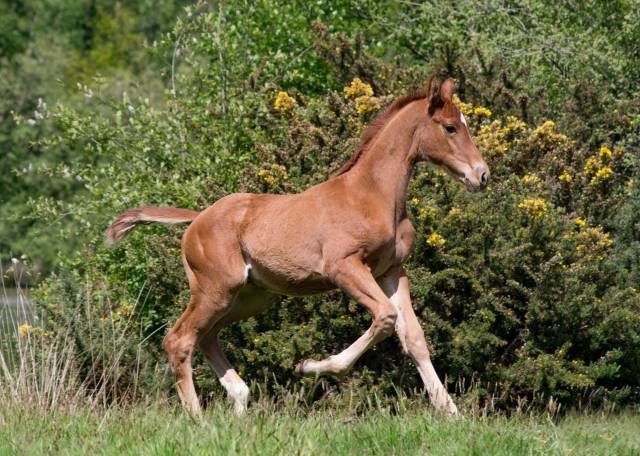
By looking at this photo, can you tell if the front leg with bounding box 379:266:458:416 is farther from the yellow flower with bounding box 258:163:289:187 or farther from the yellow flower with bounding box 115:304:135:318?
the yellow flower with bounding box 115:304:135:318

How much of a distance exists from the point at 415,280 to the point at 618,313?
74.0 inches

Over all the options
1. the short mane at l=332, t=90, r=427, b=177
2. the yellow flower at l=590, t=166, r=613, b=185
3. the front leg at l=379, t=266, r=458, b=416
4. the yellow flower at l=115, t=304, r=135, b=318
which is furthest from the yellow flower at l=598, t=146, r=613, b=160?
the yellow flower at l=115, t=304, r=135, b=318

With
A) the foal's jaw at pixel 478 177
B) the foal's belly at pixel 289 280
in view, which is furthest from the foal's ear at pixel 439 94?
the foal's belly at pixel 289 280

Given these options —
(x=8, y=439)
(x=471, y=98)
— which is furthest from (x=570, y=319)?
(x=8, y=439)

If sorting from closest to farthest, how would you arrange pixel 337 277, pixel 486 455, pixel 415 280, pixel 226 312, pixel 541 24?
pixel 486 455 < pixel 337 277 < pixel 226 312 < pixel 415 280 < pixel 541 24

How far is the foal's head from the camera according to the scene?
26.1ft

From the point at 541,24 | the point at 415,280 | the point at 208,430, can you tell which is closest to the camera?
the point at 208,430

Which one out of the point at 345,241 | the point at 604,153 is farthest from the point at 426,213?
the point at 604,153

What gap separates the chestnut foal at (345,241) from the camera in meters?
7.79

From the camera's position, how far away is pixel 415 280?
9602 millimetres

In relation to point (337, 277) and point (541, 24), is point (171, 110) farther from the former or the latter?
point (337, 277)

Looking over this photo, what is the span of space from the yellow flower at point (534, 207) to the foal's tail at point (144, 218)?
3.02 m

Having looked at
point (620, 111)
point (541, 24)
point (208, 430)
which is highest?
point (541, 24)

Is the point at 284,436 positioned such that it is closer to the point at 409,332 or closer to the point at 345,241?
the point at 345,241
